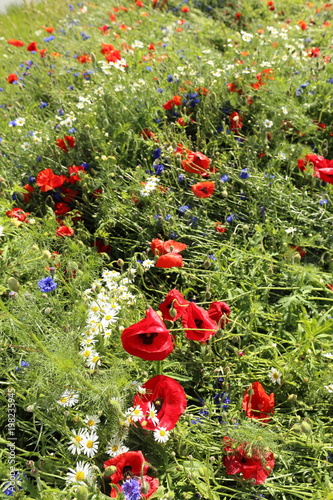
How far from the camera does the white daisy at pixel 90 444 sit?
52.4 inches

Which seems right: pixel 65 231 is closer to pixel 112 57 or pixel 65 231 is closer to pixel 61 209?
pixel 61 209

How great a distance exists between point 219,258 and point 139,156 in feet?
3.56

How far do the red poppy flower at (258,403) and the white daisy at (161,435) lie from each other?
13.5 inches

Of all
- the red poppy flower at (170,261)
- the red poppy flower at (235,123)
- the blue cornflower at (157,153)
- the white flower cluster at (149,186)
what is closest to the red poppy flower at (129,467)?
the red poppy flower at (170,261)

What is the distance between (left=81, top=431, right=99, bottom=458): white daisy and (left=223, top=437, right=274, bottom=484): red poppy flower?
0.46 metres

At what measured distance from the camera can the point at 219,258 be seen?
208 centimetres

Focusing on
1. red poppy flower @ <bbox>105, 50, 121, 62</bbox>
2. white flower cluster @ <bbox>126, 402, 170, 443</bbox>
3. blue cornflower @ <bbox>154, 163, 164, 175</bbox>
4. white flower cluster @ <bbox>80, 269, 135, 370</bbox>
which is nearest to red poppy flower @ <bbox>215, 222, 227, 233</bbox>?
blue cornflower @ <bbox>154, 163, 164, 175</bbox>

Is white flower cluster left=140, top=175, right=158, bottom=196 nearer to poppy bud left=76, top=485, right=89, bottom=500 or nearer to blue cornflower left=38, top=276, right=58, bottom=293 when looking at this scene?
blue cornflower left=38, top=276, right=58, bottom=293

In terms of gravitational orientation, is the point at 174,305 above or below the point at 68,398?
above

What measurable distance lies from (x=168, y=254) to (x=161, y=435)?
2.43ft

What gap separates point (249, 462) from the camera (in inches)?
53.1

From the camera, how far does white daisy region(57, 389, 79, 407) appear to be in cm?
140

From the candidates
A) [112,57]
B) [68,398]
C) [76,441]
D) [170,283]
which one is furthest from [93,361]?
[112,57]

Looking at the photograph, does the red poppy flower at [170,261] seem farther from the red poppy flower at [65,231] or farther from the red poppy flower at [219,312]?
the red poppy flower at [65,231]
